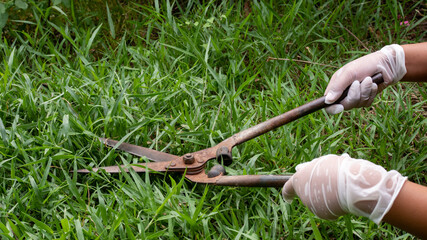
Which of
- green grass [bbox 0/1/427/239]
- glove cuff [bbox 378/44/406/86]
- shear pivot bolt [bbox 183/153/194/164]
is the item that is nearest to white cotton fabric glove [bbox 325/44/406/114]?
glove cuff [bbox 378/44/406/86]

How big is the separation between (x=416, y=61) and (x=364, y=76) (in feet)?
0.82

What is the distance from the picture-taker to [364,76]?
8.18ft

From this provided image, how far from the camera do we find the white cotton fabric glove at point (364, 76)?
2414mm

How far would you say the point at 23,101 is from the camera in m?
2.87

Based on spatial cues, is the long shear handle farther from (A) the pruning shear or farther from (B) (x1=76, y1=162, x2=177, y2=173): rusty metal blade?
(B) (x1=76, y1=162, x2=177, y2=173): rusty metal blade

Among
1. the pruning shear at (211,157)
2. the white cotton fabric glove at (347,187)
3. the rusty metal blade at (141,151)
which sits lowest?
the rusty metal blade at (141,151)

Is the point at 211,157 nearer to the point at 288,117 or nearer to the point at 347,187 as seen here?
the point at 288,117

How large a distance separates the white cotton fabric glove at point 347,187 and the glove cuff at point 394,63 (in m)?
0.75

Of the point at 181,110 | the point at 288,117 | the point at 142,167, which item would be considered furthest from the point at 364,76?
the point at 142,167

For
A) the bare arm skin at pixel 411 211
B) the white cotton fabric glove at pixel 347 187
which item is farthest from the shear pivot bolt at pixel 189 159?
the bare arm skin at pixel 411 211

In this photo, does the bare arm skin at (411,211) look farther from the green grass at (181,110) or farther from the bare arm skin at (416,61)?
the bare arm skin at (416,61)

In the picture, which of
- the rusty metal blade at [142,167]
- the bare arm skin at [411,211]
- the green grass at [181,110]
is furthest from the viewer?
the rusty metal blade at [142,167]

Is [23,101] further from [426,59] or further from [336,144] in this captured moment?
[426,59]

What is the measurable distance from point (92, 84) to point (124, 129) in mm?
396
